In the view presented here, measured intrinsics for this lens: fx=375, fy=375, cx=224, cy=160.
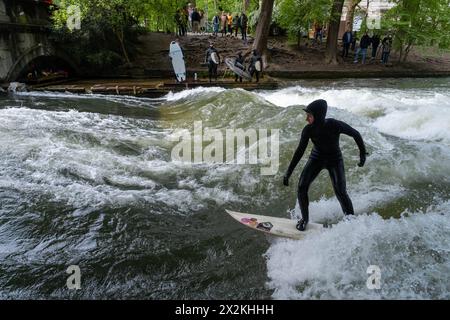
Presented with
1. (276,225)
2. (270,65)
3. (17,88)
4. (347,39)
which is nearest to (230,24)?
(270,65)

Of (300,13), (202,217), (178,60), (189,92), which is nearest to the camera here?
(202,217)

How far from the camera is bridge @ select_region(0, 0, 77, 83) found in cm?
1725

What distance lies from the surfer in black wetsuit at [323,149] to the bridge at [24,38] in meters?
17.1

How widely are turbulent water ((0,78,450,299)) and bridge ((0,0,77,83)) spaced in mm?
7795

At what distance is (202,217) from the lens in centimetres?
642

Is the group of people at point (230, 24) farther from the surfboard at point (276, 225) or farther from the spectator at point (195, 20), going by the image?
the surfboard at point (276, 225)

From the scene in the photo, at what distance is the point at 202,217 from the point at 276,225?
1370 mm

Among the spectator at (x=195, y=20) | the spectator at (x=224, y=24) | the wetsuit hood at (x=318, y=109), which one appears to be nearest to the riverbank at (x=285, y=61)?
the spectator at (x=224, y=24)

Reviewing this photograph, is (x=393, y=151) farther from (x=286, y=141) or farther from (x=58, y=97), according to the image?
(x=58, y=97)

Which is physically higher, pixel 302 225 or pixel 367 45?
pixel 367 45

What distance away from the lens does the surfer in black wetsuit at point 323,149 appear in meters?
4.92

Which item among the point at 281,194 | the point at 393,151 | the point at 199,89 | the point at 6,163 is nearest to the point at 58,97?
the point at 199,89

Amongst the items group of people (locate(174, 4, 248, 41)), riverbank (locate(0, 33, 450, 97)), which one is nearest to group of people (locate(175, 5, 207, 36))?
group of people (locate(174, 4, 248, 41))

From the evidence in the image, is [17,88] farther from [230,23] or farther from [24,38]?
[230,23]
